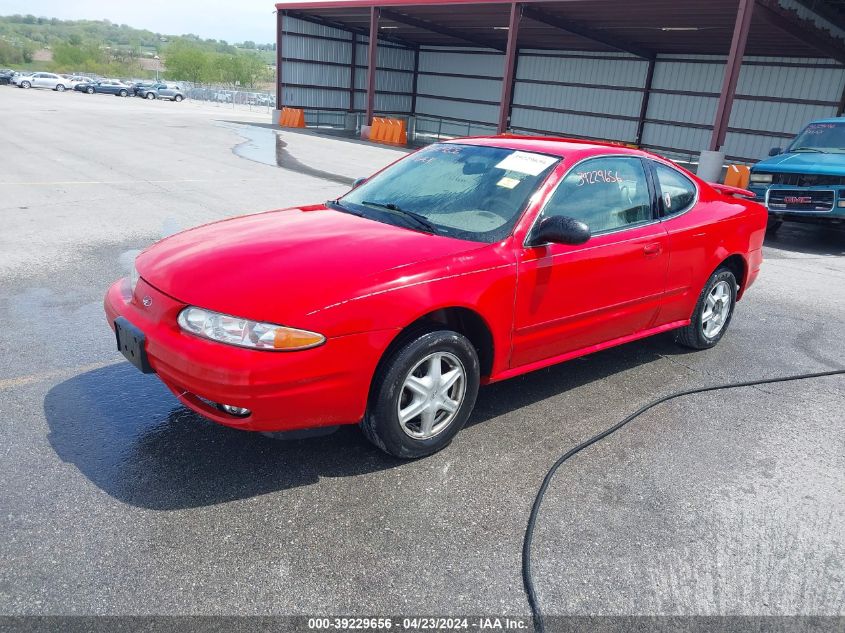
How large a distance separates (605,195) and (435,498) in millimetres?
2260

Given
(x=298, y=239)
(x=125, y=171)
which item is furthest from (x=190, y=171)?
(x=298, y=239)

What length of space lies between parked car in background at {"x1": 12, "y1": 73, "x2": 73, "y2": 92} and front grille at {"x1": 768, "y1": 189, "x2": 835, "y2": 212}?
2269 inches

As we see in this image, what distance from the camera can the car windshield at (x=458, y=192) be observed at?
3818 mm

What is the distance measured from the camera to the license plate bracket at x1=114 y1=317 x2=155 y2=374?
127 inches

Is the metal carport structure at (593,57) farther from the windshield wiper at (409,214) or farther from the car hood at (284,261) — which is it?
the car hood at (284,261)

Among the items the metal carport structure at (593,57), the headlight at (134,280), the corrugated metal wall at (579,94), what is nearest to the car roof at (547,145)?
the headlight at (134,280)

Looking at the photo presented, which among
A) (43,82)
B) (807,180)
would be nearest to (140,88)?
(43,82)

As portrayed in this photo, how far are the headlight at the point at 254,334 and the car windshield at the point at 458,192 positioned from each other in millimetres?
1122

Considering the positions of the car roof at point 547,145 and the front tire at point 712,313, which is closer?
the car roof at point 547,145

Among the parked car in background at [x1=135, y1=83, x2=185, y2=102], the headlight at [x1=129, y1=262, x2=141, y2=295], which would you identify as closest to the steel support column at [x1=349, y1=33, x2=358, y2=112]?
the parked car in background at [x1=135, y1=83, x2=185, y2=102]

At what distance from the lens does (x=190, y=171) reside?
1370 centimetres

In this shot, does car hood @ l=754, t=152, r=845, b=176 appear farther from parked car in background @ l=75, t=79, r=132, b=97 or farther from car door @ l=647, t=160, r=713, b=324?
parked car in background @ l=75, t=79, r=132, b=97

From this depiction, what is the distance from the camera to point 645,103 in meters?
28.1

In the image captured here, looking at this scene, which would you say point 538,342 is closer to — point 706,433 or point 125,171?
point 706,433
